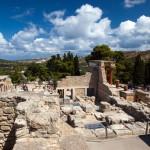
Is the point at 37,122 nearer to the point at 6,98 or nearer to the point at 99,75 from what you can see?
the point at 6,98

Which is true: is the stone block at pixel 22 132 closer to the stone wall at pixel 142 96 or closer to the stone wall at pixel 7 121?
the stone wall at pixel 7 121

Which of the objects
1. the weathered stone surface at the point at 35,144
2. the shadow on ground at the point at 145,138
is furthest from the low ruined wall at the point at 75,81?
the weathered stone surface at the point at 35,144

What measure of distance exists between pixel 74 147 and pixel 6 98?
3.39m

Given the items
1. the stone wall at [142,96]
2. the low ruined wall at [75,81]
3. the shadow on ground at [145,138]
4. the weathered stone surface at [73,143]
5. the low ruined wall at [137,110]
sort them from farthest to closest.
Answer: the low ruined wall at [75,81], the stone wall at [142,96], the low ruined wall at [137,110], the shadow on ground at [145,138], the weathered stone surface at [73,143]

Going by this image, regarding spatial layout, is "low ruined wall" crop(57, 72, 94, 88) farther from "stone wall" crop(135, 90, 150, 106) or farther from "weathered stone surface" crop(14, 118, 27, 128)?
"weathered stone surface" crop(14, 118, 27, 128)

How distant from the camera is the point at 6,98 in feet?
26.8

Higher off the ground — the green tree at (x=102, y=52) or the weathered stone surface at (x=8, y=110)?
the green tree at (x=102, y=52)

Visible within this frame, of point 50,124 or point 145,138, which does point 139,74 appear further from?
point 50,124

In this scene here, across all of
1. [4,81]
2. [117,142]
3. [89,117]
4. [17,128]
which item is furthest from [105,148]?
[4,81]

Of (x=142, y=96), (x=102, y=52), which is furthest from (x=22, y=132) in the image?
(x=102, y=52)

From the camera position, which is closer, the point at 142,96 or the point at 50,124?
the point at 50,124

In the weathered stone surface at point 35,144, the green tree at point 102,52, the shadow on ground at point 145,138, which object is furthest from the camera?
the green tree at point 102,52

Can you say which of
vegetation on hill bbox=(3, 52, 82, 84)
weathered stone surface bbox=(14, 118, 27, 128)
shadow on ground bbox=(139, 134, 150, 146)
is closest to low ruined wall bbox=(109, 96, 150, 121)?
shadow on ground bbox=(139, 134, 150, 146)

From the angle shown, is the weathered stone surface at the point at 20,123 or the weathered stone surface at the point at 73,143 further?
the weathered stone surface at the point at 20,123
